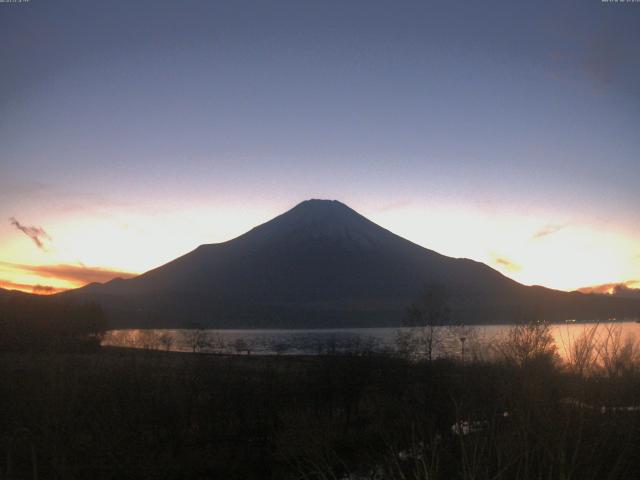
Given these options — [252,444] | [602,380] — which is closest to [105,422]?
[252,444]

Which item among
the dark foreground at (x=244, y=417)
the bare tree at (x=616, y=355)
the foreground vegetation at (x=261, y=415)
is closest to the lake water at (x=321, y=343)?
the bare tree at (x=616, y=355)

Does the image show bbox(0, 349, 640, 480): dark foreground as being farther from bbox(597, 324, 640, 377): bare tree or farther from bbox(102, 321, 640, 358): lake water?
bbox(102, 321, 640, 358): lake water

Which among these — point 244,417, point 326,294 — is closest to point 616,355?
point 244,417

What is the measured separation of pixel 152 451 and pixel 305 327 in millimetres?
137324

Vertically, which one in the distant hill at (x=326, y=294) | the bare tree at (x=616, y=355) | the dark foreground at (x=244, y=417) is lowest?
the dark foreground at (x=244, y=417)

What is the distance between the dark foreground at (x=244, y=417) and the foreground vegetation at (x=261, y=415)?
0.05m

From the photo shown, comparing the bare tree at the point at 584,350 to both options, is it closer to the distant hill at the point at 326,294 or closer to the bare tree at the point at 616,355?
the bare tree at the point at 616,355

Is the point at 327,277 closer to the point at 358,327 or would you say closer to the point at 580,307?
the point at 358,327

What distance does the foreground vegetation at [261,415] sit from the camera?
9969 millimetres

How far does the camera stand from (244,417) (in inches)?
838

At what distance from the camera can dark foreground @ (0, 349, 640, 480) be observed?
10531mm

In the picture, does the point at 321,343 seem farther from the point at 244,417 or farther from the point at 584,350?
the point at 584,350

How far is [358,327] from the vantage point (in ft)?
501

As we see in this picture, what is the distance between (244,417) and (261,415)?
2.10 ft
